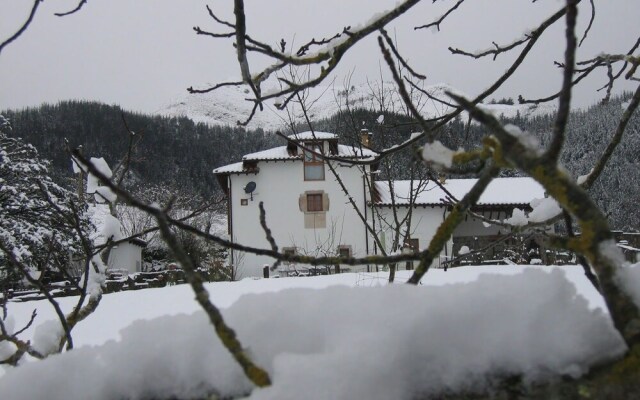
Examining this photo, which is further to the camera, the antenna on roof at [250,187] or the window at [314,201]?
the window at [314,201]

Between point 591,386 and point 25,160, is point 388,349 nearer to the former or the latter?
point 591,386

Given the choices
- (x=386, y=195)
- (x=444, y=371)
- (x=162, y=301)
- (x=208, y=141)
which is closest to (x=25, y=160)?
(x=162, y=301)

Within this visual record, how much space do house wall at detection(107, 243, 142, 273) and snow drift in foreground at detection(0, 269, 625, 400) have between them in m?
26.5

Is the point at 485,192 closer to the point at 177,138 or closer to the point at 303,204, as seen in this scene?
the point at 303,204

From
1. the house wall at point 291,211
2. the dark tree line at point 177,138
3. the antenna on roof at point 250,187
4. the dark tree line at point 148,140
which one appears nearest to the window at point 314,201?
the house wall at point 291,211

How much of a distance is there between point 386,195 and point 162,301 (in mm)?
14277

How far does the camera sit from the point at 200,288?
0.50 meters

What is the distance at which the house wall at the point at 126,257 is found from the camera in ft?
84.1

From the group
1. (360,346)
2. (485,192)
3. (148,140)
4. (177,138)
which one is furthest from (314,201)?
(177,138)

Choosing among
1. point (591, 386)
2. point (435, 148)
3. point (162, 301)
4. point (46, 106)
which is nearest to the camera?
point (591, 386)

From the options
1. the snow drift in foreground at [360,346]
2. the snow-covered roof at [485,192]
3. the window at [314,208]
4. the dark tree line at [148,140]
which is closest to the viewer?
the snow drift in foreground at [360,346]

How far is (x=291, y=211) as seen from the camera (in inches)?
779

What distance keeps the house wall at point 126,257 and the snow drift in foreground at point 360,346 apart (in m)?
26.5

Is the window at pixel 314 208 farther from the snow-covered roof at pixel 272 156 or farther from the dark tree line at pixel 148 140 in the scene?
the dark tree line at pixel 148 140
